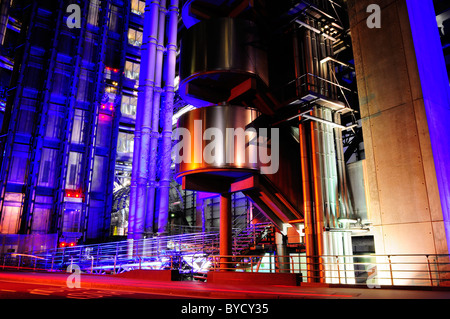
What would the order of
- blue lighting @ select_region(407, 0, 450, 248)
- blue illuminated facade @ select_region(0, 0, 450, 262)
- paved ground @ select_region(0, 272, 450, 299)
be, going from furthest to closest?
blue illuminated facade @ select_region(0, 0, 450, 262) < blue lighting @ select_region(407, 0, 450, 248) < paved ground @ select_region(0, 272, 450, 299)

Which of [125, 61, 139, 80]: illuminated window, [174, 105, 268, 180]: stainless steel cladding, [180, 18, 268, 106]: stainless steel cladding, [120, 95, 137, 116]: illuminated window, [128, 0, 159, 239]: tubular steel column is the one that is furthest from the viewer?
[125, 61, 139, 80]: illuminated window

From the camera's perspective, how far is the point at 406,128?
12.3 metres

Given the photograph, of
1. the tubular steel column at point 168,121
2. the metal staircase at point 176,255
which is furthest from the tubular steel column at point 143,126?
the metal staircase at point 176,255

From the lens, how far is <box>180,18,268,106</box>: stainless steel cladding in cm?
1588

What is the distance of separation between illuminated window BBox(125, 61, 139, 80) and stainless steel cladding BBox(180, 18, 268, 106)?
21623mm

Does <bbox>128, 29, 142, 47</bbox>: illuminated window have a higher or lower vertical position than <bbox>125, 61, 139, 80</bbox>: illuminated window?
higher

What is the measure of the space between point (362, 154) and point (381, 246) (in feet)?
31.0

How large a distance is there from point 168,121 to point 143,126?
9.06ft

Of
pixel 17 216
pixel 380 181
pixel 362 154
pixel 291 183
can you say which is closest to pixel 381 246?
pixel 380 181

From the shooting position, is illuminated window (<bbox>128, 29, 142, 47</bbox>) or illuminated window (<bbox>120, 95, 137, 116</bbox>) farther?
illuminated window (<bbox>128, 29, 142, 47</bbox>)

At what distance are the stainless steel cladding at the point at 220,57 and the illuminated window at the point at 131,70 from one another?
2162 cm

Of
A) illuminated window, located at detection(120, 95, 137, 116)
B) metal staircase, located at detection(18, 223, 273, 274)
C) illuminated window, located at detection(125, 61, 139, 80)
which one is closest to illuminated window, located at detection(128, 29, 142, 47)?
illuminated window, located at detection(125, 61, 139, 80)

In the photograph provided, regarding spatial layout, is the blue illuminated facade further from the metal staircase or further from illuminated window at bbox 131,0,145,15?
the metal staircase

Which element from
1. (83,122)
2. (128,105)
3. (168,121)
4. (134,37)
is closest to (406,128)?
(168,121)
